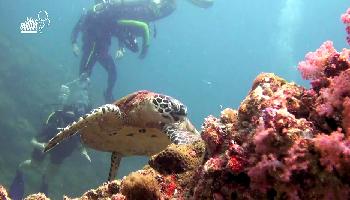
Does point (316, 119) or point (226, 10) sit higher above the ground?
point (226, 10)

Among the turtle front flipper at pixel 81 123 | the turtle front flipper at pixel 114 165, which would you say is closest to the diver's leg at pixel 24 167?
the turtle front flipper at pixel 114 165


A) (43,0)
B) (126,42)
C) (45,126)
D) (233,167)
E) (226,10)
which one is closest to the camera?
(233,167)

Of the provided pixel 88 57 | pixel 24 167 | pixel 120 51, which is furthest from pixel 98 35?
pixel 24 167

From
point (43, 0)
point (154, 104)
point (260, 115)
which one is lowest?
point (260, 115)

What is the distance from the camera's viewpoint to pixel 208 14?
123 metres

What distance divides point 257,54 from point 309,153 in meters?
125

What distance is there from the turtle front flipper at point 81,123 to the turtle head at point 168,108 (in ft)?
1.81

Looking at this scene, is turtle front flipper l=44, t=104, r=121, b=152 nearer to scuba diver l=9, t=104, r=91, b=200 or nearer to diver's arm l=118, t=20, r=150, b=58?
scuba diver l=9, t=104, r=91, b=200

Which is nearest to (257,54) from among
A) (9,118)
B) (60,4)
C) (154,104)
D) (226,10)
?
(226,10)

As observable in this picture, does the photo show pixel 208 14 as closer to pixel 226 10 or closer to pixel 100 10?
pixel 226 10

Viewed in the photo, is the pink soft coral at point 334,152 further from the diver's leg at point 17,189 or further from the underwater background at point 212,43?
the underwater background at point 212,43

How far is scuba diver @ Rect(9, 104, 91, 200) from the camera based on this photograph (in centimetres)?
1171

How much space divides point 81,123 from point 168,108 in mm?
1178

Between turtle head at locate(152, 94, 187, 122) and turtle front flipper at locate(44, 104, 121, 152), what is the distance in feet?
1.81
